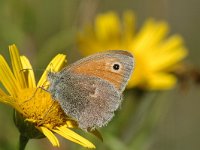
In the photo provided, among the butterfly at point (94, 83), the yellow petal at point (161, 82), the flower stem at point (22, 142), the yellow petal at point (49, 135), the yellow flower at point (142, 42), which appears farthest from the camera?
the yellow flower at point (142, 42)

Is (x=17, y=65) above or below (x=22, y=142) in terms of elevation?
above

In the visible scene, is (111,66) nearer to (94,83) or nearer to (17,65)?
(94,83)

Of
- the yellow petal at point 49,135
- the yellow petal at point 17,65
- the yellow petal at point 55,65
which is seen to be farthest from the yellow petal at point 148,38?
the yellow petal at point 49,135

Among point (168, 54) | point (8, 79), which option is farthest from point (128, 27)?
point (8, 79)

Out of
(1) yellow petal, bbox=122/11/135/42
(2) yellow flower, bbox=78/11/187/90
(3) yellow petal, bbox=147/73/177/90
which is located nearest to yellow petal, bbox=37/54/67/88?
(3) yellow petal, bbox=147/73/177/90

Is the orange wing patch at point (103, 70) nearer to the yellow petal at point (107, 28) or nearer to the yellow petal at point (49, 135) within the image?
the yellow petal at point (49, 135)

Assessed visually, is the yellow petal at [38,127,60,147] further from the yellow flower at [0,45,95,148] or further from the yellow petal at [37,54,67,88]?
the yellow petal at [37,54,67,88]

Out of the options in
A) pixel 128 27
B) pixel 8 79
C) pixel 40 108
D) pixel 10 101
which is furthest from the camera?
pixel 128 27
